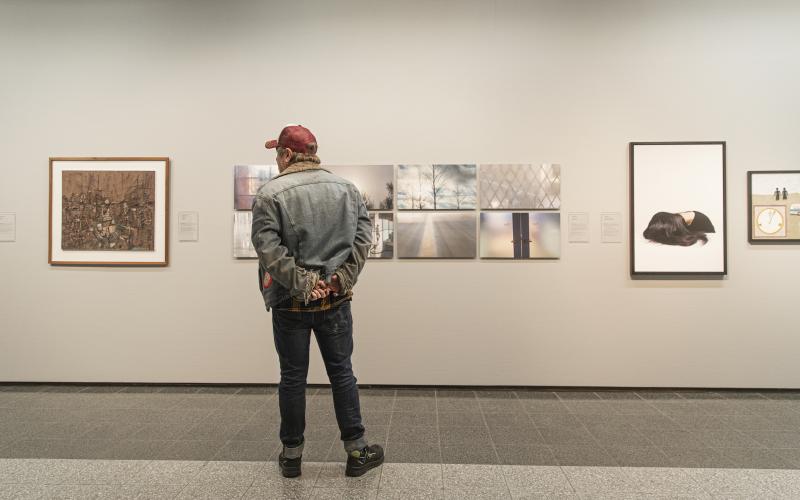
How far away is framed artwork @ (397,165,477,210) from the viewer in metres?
3.04

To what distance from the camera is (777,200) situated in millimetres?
2969

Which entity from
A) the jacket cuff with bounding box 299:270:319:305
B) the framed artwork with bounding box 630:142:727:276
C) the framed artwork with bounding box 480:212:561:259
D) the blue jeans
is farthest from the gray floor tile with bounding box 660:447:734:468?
the jacket cuff with bounding box 299:270:319:305

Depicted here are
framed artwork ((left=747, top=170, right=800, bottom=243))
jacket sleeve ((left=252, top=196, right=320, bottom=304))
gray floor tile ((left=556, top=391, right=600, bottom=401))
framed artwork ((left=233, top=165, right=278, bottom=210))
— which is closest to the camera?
jacket sleeve ((left=252, top=196, right=320, bottom=304))

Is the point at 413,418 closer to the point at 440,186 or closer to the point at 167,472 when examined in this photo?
the point at 167,472

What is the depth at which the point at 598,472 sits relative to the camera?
1.87 m

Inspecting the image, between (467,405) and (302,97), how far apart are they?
97.6 inches

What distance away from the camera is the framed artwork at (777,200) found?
296cm

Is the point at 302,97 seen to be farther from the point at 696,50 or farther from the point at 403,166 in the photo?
the point at 696,50

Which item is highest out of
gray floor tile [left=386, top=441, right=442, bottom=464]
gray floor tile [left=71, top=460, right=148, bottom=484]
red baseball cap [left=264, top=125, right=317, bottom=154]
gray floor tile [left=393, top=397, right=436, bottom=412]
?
red baseball cap [left=264, top=125, right=317, bottom=154]

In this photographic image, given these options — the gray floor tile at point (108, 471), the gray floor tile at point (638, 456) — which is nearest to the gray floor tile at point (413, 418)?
the gray floor tile at point (638, 456)

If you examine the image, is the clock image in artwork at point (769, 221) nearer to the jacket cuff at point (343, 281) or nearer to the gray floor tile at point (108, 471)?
the jacket cuff at point (343, 281)

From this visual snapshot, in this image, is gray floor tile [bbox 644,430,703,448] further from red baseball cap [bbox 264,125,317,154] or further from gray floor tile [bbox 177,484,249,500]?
red baseball cap [bbox 264,125,317,154]

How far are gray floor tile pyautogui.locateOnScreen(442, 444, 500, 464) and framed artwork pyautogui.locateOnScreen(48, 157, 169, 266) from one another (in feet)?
7.99

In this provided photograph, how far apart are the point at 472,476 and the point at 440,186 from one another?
1.90m
